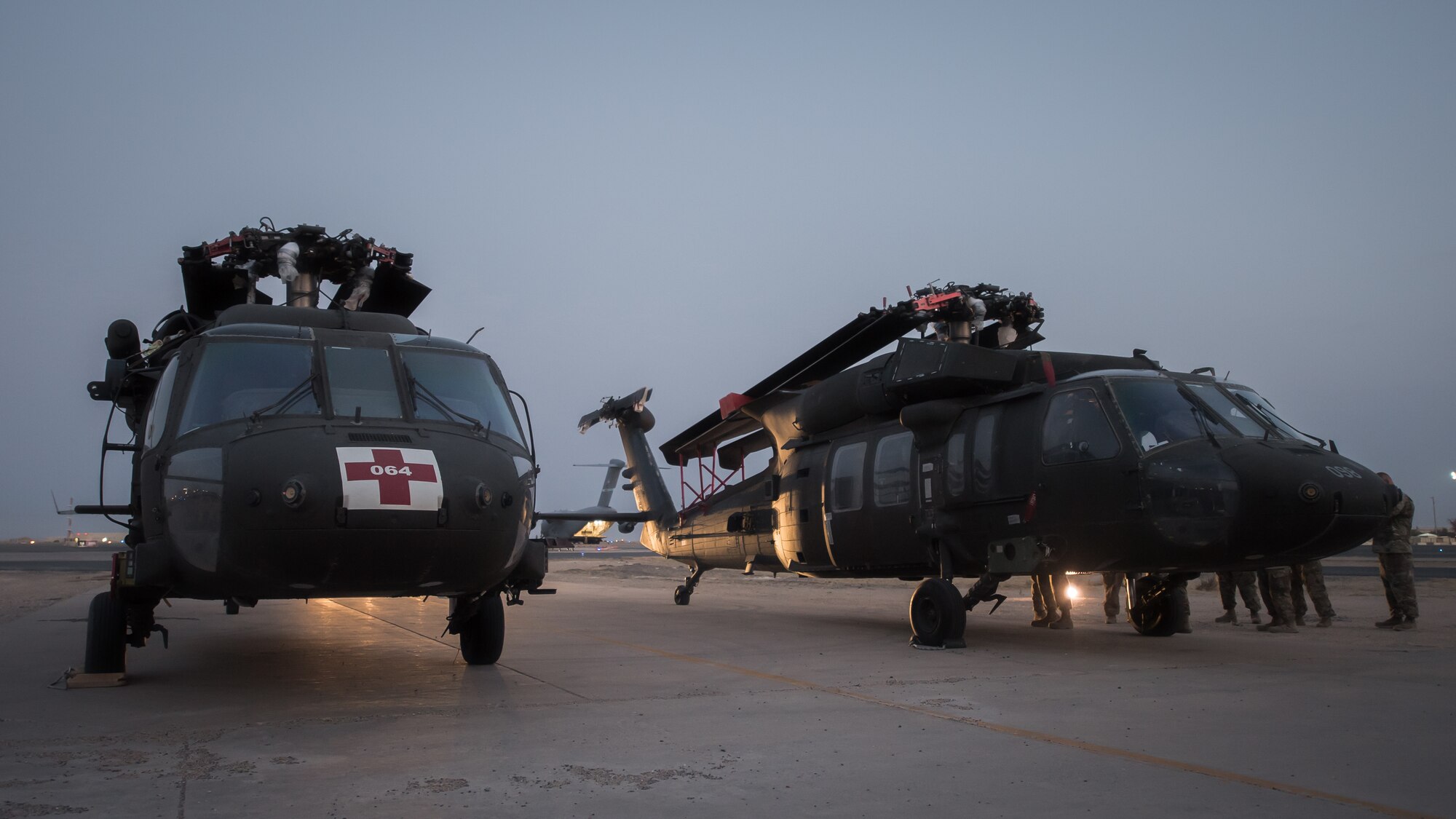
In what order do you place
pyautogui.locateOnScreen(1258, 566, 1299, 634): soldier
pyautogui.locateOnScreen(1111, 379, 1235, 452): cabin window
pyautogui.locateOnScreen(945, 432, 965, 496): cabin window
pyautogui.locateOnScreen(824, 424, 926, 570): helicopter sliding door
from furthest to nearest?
pyautogui.locateOnScreen(1258, 566, 1299, 634): soldier, pyautogui.locateOnScreen(824, 424, 926, 570): helicopter sliding door, pyautogui.locateOnScreen(945, 432, 965, 496): cabin window, pyautogui.locateOnScreen(1111, 379, 1235, 452): cabin window

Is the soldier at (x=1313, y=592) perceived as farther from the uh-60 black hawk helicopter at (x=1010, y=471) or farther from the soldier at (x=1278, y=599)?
the uh-60 black hawk helicopter at (x=1010, y=471)

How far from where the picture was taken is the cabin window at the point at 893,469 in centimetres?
1060

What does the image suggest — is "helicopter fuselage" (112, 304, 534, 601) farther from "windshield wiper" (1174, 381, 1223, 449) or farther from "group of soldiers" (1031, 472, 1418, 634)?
"group of soldiers" (1031, 472, 1418, 634)

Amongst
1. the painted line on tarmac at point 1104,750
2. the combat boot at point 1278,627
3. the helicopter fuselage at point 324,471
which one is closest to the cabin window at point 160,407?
the helicopter fuselage at point 324,471

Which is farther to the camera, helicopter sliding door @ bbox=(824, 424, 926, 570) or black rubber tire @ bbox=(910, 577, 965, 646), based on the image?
helicopter sliding door @ bbox=(824, 424, 926, 570)

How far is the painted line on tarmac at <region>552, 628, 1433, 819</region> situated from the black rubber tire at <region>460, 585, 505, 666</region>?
1.91m

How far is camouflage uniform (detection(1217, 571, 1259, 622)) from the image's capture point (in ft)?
42.4

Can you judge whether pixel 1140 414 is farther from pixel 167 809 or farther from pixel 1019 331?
pixel 167 809

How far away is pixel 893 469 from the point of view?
10812 mm

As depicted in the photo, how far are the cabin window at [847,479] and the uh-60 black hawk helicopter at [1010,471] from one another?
0.02 m

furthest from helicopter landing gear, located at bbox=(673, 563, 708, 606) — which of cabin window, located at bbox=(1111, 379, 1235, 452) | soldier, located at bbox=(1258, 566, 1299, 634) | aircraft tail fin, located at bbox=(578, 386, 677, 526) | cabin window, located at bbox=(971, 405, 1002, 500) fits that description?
cabin window, located at bbox=(1111, 379, 1235, 452)

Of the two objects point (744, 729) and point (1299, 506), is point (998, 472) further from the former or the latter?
point (744, 729)

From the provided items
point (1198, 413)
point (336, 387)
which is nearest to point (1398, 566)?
point (1198, 413)

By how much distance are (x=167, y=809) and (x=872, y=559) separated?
26.7 ft
